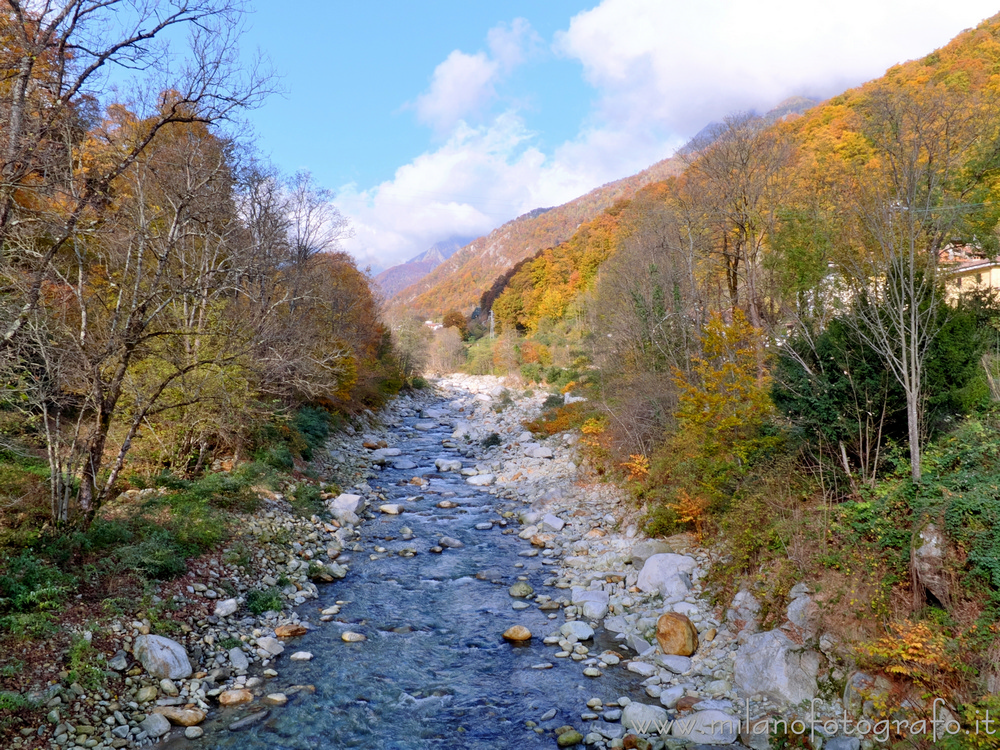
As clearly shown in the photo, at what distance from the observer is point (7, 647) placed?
5.67 m

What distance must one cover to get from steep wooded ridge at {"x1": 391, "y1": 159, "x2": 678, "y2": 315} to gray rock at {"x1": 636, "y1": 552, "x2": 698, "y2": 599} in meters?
70.7

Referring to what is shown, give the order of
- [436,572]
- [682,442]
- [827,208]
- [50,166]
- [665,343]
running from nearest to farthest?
[50,166] → [436,572] → [682,442] → [827,208] → [665,343]

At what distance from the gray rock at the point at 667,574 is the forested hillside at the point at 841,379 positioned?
672 mm

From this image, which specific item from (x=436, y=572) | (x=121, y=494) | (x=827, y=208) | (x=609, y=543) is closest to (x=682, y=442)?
(x=609, y=543)

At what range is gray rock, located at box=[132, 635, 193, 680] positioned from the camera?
21.2 ft

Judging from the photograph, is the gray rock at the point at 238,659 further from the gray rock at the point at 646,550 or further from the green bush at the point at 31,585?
the gray rock at the point at 646,550

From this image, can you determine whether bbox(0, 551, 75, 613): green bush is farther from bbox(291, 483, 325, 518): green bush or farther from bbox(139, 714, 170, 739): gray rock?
bbox(291, 483, 325, 518): green bush

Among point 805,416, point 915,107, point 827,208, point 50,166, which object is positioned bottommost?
point 805,416

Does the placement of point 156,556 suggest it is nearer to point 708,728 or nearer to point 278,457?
point 278,457

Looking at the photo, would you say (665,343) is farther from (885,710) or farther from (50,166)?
(50,166)

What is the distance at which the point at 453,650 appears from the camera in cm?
789

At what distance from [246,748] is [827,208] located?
1713 cm

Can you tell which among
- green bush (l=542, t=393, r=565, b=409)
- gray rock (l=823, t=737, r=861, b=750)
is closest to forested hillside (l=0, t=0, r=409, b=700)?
gray rock (l=823, t=737, r=861, b=750)

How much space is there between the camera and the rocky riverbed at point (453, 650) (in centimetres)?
591
